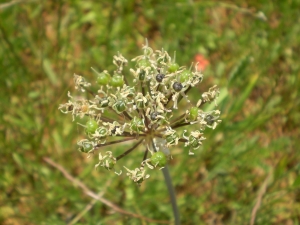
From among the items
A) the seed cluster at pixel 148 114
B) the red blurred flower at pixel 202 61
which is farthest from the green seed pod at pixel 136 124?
the red blurred flower at pixel 202 61

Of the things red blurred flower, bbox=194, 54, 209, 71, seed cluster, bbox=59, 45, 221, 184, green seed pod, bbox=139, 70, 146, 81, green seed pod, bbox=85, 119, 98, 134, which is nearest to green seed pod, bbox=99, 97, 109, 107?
seed cluster, bbox=59, 45, 221, 184

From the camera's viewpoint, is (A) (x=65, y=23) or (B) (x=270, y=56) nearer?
(B) (x=270, y=56)

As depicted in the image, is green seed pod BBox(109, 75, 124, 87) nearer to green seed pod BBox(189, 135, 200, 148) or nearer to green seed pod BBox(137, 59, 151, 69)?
green seed pod BBox(137, 59, 151, 69)

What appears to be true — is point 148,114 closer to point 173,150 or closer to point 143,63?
point 143,63

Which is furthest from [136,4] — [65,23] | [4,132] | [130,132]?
[130,132]

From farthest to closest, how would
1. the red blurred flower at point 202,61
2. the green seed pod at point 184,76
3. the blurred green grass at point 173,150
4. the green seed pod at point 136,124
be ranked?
the red blurred flower at point 202,61 → the blurred green grass at point 173,150 → the green seed pod at point 184,76 → the green seed pod at point 136,124

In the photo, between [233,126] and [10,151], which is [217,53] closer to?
[233,126]

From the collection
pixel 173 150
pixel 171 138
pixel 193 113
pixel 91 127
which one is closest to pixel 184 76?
pixel 193 113

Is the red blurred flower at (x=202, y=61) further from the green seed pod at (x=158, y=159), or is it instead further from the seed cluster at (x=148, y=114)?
the green seed pod at (x=158, y=159)
